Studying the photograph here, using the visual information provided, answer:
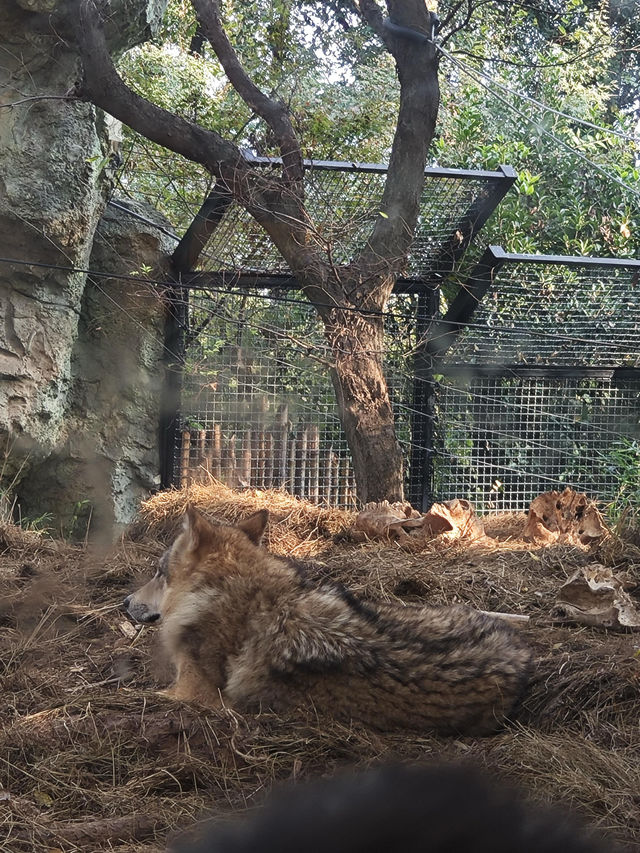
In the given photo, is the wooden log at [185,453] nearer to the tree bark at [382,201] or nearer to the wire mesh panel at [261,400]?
the wire mesh panel at [261,400]

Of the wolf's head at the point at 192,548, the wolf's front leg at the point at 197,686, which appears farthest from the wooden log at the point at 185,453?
the wolf's front leg at the point at 197,686

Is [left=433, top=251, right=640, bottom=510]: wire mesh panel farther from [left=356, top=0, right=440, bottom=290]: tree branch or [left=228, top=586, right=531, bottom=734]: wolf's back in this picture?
[left=228, top=586, right=531, bottom=734]: wolf's back

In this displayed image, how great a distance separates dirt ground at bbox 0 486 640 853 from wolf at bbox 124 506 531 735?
0.11 metres

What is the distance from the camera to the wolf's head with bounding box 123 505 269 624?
4.03 metres

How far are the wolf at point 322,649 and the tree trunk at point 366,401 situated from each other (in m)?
3.76

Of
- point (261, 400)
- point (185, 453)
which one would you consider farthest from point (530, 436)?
point (185, 453)

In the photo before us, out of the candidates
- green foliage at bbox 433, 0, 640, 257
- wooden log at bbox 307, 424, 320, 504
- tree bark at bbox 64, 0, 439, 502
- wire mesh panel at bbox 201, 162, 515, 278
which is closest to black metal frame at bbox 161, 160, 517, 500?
wire mesh panel at bbox 201, 162, 515, 278

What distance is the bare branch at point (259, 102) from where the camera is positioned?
7547 mm

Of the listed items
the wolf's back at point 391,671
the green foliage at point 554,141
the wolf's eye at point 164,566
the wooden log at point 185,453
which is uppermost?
the green foliage at point 554,141

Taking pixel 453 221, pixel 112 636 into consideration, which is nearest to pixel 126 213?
pixel 453 221

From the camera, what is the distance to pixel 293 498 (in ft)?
27.1

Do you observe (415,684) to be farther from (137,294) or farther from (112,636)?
(137,294)

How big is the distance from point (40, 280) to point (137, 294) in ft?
3.12

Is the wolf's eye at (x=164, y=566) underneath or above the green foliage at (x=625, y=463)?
underneath
